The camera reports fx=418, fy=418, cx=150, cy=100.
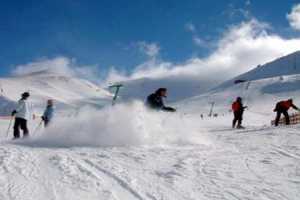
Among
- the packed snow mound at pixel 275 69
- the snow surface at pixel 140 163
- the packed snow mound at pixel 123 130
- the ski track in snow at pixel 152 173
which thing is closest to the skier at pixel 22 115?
the snow surface at pixel 140 163

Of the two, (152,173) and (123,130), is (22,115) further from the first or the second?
(152,173)

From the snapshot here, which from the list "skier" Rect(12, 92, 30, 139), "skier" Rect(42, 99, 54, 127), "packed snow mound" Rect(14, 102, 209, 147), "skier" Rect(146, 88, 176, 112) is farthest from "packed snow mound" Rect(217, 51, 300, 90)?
"packed snow mound" Rect(14, 102, 209, 147)

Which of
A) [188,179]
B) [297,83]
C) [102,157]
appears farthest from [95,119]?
[297,83]

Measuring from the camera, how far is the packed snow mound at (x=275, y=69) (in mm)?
179375

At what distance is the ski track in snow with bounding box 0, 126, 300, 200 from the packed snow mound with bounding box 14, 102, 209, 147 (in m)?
1.29

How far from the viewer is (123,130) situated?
11.6 m

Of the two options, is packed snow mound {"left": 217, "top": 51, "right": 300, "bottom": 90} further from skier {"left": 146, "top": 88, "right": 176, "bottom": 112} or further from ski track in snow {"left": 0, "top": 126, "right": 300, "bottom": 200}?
ski track in snow {"left": 0, "top": 126, "right": 300, "bottom": 200}

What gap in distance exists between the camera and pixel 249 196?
5.70 m

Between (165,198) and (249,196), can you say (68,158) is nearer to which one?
(165,198)

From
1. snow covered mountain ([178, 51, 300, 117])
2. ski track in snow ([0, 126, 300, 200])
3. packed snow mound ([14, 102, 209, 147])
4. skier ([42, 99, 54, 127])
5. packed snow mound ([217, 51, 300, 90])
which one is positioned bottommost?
ski track in snow ([0, 126, 300, 200])

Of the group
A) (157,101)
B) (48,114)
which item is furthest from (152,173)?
(48,114)

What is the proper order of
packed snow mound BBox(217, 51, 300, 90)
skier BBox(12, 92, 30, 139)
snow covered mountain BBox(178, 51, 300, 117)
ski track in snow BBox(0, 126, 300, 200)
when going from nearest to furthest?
ski track in snow BBox(0, 126, 300, 200) → skier BBox(12, 92, 30, 139) → snow covered mountain BBox(178, 51, 300, 117) → packed snow mound BBox(217, 51, 300, 90)

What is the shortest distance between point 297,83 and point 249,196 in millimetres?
132836

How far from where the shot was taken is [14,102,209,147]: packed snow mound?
11391mm
